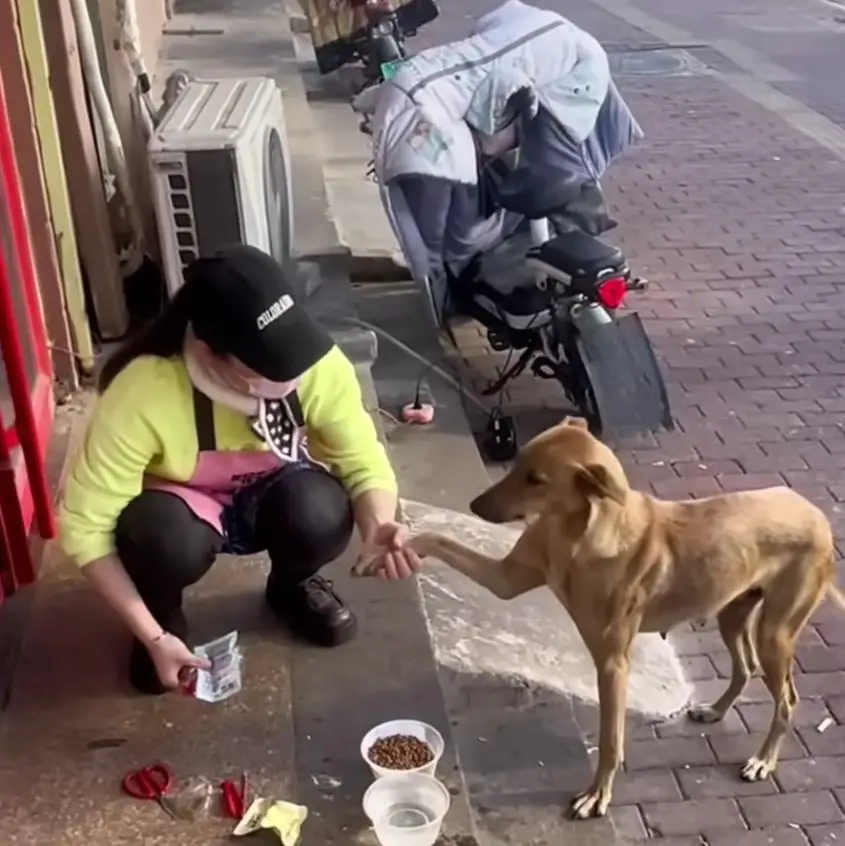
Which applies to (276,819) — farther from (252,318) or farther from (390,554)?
(252,318)

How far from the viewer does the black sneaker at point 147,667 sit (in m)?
2.92

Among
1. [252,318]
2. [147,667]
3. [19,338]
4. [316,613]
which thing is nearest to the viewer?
[252,318]

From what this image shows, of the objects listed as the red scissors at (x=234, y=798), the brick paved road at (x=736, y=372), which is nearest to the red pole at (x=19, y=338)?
the red scissors at (x=234, y=798)

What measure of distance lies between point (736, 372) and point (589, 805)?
9.79 feet

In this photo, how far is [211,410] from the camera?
2.70 meters

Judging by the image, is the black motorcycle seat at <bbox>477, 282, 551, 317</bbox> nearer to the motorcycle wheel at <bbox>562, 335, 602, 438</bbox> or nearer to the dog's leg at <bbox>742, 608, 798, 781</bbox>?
the motorcycle wheel at <bbox>562, 335, 602, 438</bbox>

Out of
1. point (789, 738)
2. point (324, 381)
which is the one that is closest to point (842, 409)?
point (789, 738)

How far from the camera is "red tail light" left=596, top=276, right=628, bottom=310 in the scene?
4621mm

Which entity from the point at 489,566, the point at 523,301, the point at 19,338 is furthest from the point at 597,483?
the point at 523,301

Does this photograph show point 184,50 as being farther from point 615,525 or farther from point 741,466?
point 615,525

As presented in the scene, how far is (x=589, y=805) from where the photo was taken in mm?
2932

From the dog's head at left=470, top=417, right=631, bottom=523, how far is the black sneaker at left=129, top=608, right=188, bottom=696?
76cm

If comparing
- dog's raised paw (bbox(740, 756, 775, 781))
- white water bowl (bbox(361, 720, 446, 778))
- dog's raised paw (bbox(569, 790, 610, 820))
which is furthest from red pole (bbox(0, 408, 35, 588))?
dog's raised paw (bbox(740, 756, 775, 781))

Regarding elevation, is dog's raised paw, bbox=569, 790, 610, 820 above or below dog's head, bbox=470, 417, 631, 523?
below
